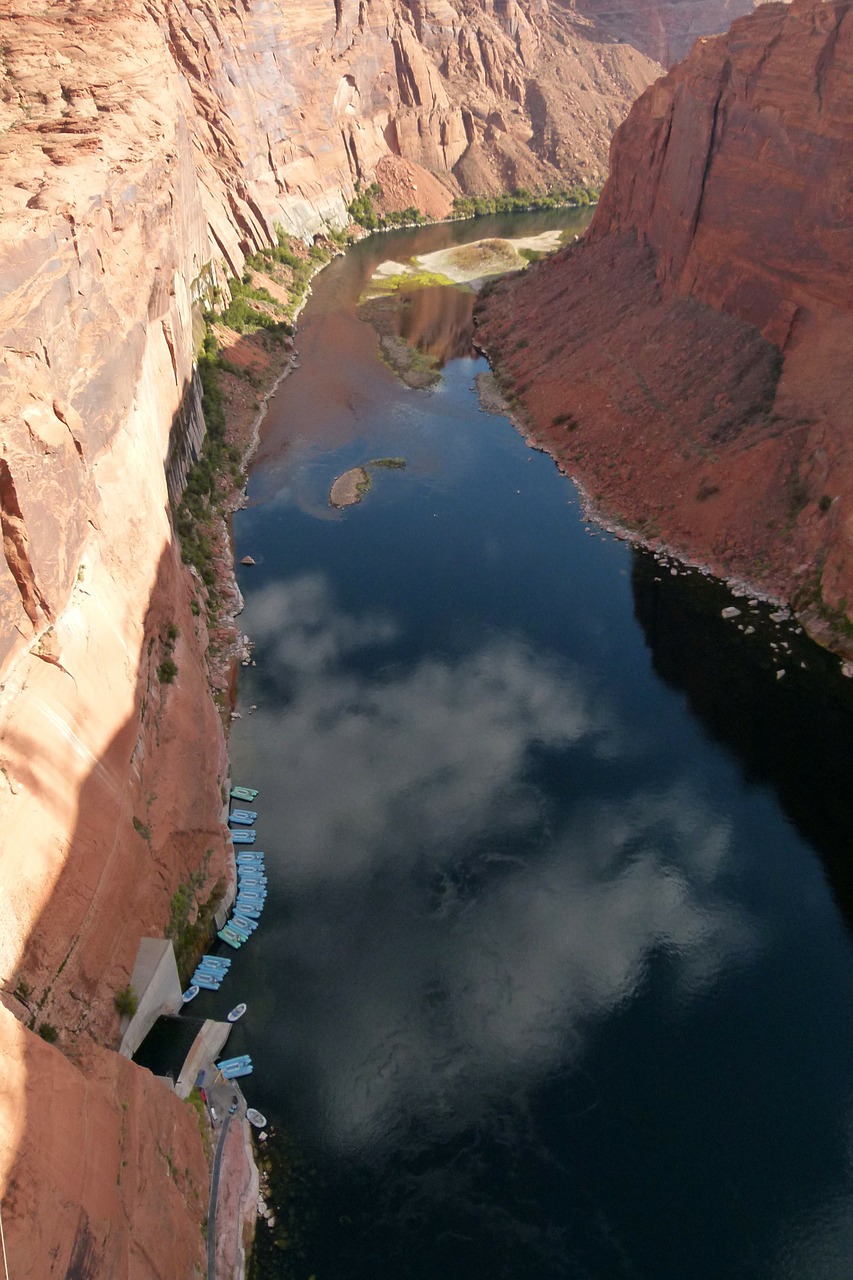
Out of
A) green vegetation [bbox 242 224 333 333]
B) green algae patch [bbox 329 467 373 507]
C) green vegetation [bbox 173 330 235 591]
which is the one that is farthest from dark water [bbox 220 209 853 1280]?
green vegetation [bbox 242 224 333 333]

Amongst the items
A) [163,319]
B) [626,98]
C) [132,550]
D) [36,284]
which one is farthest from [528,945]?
[626,98]

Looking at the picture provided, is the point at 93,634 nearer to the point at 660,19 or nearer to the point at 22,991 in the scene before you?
the point at 22,991

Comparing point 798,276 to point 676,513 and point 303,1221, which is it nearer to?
point 676,513

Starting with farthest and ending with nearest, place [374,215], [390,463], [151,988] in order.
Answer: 1. [374,215]
2. [390,463]
3. [151,988]

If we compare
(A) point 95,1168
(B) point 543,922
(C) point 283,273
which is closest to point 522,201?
(C) point 283,273

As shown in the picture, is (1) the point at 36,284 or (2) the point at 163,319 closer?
(1) the point at 36,284

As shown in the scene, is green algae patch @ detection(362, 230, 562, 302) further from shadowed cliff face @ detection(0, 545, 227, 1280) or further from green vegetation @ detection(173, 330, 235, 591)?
shadowed cliff face @ detection(0, 545, 227, 1280)

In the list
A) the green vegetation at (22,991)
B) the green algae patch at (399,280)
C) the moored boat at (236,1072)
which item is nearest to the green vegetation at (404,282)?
the green algae patch at (399,280)
